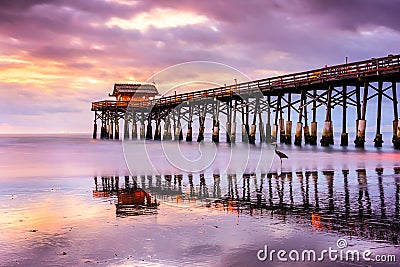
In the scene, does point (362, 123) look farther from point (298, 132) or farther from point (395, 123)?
point (298, 132)

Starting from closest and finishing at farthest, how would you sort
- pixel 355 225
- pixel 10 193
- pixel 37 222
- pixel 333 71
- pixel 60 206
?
1. pixel 355 225
2. pixel 37 222
3. pixel 60 206
4. pixel 10 193
5. pixel 333 71

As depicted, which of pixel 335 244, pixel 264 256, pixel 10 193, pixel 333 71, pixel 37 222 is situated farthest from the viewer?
pixel 333 71

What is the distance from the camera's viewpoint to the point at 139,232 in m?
7.75

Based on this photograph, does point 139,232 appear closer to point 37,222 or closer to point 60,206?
point 37,222

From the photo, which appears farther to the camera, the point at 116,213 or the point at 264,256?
the point at 116,213

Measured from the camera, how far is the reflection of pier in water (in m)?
8.27

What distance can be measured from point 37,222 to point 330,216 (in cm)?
531

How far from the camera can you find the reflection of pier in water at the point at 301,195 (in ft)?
27.1

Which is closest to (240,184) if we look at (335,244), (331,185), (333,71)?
(331,185)

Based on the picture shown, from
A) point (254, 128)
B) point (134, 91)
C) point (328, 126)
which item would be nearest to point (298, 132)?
point (328, 126)

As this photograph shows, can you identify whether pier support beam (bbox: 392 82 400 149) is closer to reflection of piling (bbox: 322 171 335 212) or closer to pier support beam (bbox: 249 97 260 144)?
pier support beam (bbox: 249 97 260 144)

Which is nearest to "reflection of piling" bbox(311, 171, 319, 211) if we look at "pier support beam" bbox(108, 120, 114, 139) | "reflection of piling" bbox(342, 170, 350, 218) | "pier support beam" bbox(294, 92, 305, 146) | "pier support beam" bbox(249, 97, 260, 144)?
"reflection of piling" bbox(342, 170, 350, 218)

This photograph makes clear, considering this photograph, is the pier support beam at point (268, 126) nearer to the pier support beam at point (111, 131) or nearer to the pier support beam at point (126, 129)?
the pier support beam at point (126, 129)

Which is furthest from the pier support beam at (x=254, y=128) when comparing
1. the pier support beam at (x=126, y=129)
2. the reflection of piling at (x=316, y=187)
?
the pier support beam at (x=126, y=129)
